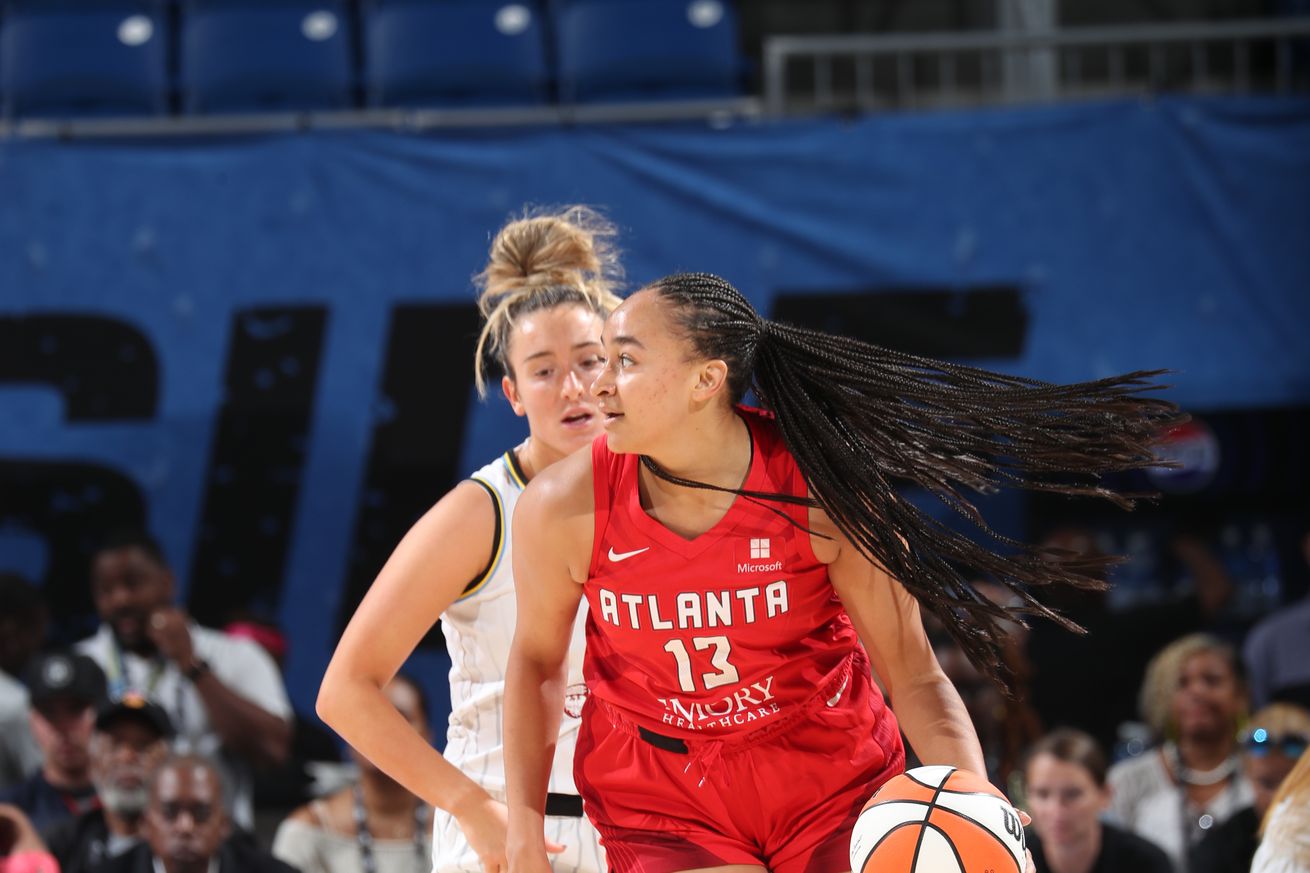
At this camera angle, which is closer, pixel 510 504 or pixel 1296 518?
pixel 510 504

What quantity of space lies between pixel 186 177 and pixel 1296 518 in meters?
5.46

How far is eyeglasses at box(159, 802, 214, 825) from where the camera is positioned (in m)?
5.26

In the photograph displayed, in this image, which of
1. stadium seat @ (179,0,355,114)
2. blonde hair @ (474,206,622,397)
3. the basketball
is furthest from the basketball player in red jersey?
stadium seat @ (179,0,355,114)

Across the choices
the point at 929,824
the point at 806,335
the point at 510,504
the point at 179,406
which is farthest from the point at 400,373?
the point at 929,824

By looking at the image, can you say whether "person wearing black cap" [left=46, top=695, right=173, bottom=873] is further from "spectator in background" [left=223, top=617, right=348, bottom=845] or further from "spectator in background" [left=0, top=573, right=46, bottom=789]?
"spectator in background" [left=0, top=573, right=46, bottom=789]

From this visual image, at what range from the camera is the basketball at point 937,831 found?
101 inches

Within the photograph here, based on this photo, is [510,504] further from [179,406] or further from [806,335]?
[179,406]

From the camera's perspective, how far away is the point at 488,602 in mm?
3303

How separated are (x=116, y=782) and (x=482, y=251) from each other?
8.41 ft

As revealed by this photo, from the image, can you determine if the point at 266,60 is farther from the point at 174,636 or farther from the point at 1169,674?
the point at 1169,674

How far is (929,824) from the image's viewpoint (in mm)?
2588

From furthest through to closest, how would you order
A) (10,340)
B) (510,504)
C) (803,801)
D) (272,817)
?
(10,340) < (272,817) < (510,504) < (803,801)

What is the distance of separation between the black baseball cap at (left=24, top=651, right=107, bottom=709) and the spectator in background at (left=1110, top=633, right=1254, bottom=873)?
3655 millimetres

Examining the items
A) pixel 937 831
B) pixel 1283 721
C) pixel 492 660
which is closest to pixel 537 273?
pixel 492 660
